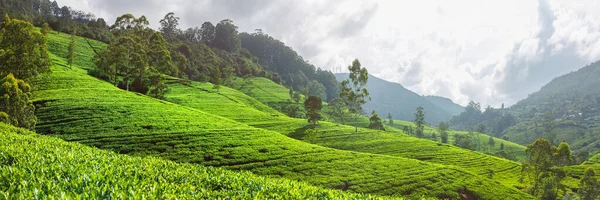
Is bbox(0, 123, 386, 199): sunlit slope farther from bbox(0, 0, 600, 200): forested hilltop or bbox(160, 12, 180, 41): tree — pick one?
bbox(160, 12, 180, 41): tree

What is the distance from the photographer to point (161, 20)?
6742 inches

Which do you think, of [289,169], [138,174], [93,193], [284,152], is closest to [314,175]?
[289,169]

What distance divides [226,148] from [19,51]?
32757 mm

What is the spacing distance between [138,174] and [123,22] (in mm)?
88675

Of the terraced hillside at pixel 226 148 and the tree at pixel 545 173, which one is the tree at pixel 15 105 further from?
the tree at pixel 545 173

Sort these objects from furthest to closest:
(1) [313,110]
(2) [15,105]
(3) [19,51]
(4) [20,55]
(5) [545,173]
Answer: (1) [313,110]
(5) [545,173]
(3) [19,51]
(4) [20,55]
(2) [15,105]

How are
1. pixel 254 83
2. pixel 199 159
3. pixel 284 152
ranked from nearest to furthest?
pixel 199 159
pixel 284 152
pixel 254 83

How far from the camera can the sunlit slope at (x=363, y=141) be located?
62219mm

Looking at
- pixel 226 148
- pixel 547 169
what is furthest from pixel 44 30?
pixel 547 169

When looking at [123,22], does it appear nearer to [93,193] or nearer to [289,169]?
[289,169]

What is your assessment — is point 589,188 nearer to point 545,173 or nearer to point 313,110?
point 545,173

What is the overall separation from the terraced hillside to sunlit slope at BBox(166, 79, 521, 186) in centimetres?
1272

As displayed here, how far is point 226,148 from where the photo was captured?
4125 cm

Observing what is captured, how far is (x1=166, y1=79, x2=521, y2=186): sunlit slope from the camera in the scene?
6222 centimetres
